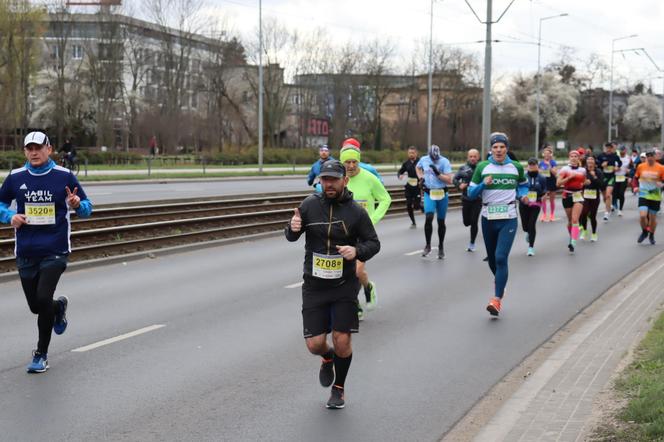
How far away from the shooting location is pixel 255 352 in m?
8.05

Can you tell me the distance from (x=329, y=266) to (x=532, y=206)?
433 inches

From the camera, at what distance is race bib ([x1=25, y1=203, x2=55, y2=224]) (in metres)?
7.20

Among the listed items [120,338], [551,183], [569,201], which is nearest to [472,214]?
[569,201]

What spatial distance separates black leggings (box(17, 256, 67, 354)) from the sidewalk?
11.4 feet

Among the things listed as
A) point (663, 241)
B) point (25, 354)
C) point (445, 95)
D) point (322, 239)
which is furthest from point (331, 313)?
point (445, 95)

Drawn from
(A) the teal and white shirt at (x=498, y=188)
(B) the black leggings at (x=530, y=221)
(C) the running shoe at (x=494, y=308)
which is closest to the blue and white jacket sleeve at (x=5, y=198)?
(A) the teal and white shirt at (x=498, y=188)

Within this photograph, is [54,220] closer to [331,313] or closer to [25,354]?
[25,354]

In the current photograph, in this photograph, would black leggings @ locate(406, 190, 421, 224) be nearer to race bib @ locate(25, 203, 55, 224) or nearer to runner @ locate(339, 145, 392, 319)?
runner @ locate(339, 145, 392, 319)

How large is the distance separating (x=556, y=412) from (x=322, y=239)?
1957 millimetres

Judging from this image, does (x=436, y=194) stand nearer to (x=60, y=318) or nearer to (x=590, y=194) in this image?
(x=590, y=194)

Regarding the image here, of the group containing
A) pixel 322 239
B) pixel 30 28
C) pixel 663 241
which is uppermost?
pixel 30 28

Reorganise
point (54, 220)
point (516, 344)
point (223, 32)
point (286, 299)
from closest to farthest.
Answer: point (54, 220) < point (516, 344) < point (286, 299) < point (223, 32)

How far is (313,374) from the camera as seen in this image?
287 inches

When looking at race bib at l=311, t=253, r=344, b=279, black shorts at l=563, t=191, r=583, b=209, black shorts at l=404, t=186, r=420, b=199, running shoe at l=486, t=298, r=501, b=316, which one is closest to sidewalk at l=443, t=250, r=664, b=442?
running shoe at l=486, t=298, r=501, b=316
